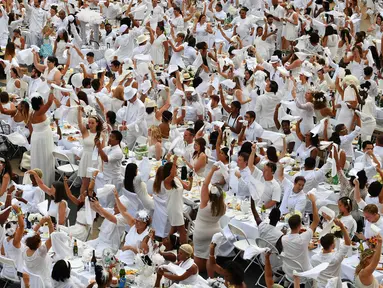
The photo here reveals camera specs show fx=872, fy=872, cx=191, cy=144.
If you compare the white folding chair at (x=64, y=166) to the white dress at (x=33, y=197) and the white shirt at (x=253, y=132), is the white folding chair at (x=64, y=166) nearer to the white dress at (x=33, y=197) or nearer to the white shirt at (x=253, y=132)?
the white dress at (x=33, y=197)

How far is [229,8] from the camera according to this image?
24203mm

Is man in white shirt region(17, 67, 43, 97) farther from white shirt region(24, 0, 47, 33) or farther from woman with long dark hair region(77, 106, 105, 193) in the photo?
white shirt region(24, 0, 47, 33)

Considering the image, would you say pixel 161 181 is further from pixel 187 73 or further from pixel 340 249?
pixel 187 73

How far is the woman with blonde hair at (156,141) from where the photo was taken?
578 inches

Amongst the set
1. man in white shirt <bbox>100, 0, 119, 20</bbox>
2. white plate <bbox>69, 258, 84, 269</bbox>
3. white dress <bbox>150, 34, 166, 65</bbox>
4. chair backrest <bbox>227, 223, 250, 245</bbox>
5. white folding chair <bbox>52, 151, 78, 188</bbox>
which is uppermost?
chair backrest <bbox>227, 223, 250, 245</bbox>

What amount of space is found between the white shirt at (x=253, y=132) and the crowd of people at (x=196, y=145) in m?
0.02

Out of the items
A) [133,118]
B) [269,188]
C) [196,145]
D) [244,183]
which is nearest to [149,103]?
[133,118]

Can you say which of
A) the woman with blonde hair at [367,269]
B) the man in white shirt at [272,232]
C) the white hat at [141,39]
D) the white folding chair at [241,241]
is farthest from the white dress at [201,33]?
the woman with blonde hair at [367,269]

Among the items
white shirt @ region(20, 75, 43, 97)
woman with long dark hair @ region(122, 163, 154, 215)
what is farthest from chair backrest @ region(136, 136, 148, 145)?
white shirt @ region(20, 75, 43, 97)

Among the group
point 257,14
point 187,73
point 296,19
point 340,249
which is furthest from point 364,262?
point 257,14

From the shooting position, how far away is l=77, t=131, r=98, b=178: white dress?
47.0ft

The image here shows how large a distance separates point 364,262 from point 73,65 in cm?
1077

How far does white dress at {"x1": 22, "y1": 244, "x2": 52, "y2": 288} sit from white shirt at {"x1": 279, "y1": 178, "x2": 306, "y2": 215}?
3.72 meters

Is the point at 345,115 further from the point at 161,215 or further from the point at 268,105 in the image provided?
the point at 161,215
